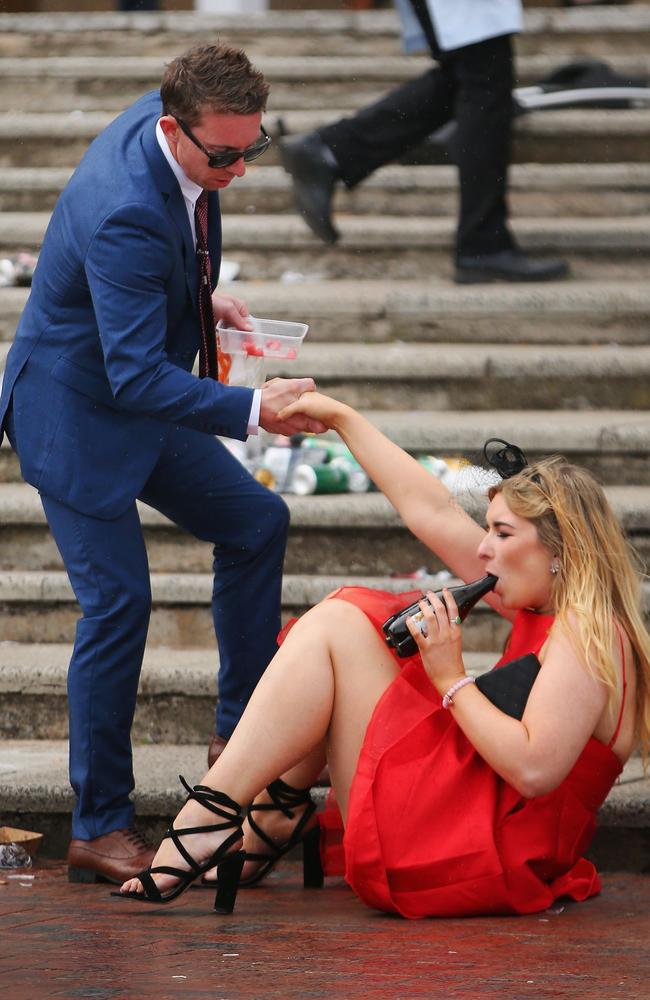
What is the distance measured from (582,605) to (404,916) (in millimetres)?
740

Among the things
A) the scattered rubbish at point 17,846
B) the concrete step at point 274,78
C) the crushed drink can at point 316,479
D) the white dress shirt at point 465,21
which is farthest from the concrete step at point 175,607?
the concrete step at point 274,78

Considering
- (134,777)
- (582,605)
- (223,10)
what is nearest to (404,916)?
(582,605)

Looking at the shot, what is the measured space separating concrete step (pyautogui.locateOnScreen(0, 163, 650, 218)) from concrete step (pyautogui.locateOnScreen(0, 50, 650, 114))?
29.1 inches

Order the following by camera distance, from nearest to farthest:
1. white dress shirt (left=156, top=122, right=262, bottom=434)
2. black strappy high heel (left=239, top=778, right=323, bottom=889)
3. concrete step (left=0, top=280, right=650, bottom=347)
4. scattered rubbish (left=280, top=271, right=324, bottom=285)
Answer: white dress shirt (left=156, top=122, right=262, bottom=434)
black strappy high heel (left=239, top=778, right=323, bottom=889)
concrete step (left=0, top=280, right=650, bottom=347)
scattered rubbish (left=280, top=271, right=324, bottom=285)

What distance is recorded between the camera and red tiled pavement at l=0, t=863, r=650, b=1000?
8.20 feet

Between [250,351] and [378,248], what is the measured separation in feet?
10.1

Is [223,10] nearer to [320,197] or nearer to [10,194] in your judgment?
[10,194]

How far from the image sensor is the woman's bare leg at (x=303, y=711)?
124 inches

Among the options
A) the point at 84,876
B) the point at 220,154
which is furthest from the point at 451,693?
the point at 220,154

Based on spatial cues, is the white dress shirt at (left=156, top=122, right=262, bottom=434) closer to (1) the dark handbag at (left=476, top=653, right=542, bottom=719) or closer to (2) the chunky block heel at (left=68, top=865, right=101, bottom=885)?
(1) the dark handbag at (left=476, top=653, right=542, bottom=719)

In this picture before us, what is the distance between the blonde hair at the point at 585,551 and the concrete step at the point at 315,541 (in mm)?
1481

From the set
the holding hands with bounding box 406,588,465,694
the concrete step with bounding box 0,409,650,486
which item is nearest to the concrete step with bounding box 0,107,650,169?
the concrete step with bounding box 0,409,650,486

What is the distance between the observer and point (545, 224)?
673 cm

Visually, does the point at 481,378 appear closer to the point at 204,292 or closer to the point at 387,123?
the point at 387,123
